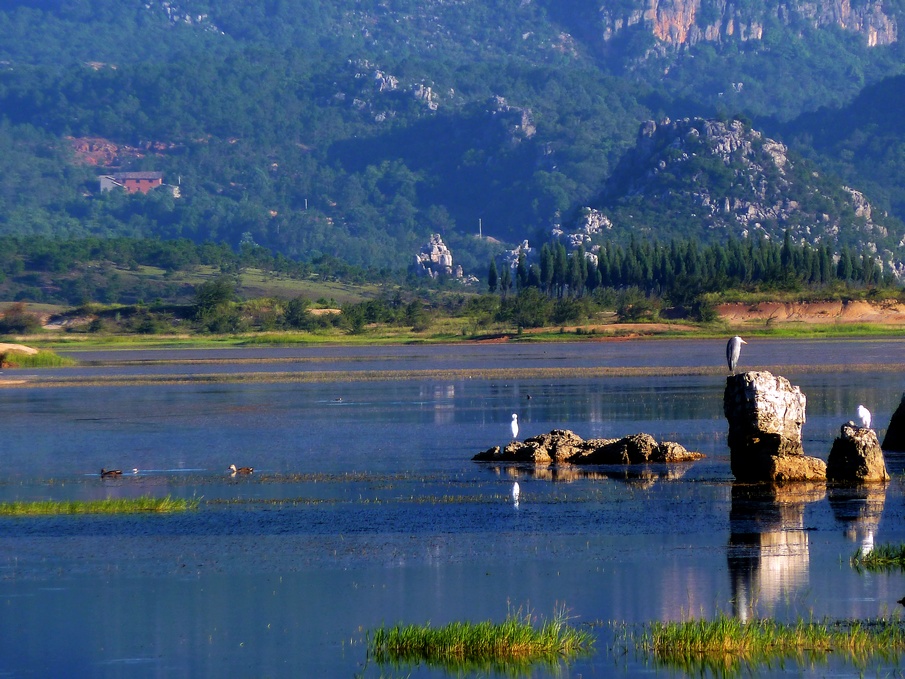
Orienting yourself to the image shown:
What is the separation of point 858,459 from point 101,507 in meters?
16.3

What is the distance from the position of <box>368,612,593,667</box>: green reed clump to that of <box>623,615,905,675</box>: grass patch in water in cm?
97

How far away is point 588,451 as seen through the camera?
127 feet

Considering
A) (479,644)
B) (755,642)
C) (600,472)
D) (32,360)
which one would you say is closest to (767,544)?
(755,642)

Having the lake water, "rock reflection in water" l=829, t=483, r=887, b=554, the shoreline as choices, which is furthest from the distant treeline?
"rock reflection in water" l=829, t=483, r=887, b=554

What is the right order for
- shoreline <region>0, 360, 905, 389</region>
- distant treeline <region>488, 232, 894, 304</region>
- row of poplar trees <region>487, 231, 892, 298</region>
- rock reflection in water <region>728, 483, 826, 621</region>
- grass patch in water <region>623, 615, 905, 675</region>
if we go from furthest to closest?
1. row of poplar trees <region>487, 231, 892, 298</region>
2. distant treeline <region>488, 232, 894, 304</region>
3. shoreline <region>0, 360, 905, 389</region>
4. rock reflection in water <region>728, 483, 826, 621</region>
5. grass patch in water <region>623, 615, 905, 675</region>

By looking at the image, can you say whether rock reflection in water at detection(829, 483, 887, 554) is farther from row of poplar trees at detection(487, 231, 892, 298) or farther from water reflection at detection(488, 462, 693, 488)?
row of poplar trees at detection(487, 231, 892, 298)

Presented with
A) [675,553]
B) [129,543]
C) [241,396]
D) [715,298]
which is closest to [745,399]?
[675,553]

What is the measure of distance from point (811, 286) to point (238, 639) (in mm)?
146882

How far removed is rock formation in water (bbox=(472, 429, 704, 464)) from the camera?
3784cm

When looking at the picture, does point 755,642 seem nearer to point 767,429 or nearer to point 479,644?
point 479,644

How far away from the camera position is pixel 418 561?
25.5 meters

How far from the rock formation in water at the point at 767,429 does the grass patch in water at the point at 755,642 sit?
12028 mm

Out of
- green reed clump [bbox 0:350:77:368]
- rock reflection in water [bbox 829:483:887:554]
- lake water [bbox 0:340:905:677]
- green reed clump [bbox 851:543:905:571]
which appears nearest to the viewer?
lake water [bbox 0:340:905:677]

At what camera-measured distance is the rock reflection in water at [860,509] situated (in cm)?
2603
